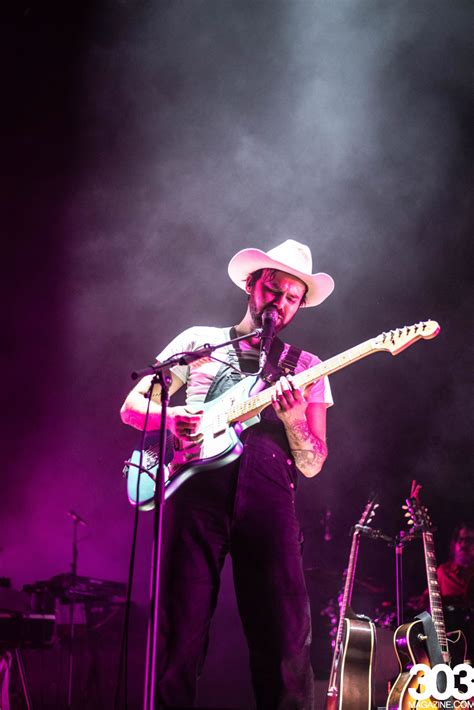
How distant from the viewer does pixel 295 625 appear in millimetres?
2514

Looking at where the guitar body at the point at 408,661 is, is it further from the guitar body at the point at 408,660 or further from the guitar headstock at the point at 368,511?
the guitar headstock at the point at 368,511

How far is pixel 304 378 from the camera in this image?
121 inches

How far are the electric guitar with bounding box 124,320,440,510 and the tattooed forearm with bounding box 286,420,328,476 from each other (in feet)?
0.55

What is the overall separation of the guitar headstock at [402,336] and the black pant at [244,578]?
0.85 meters

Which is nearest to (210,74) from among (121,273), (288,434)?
(121,273)

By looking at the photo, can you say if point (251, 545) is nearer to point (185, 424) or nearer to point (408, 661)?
point (185, 424)

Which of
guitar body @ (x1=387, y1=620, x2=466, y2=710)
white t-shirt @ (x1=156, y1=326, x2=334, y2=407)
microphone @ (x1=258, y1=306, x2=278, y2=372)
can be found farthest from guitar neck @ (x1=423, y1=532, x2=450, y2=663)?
microphone @ (x1=258, y1=306, x2=278, y2=372)

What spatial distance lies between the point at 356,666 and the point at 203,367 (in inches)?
81.3

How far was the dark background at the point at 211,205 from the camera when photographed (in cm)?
505

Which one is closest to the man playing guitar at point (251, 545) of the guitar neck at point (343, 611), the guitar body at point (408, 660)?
the guitar body at point (408, 660)

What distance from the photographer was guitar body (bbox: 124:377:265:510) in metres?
2.76

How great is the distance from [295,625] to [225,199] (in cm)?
351

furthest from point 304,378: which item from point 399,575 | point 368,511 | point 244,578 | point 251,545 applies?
point 399,575

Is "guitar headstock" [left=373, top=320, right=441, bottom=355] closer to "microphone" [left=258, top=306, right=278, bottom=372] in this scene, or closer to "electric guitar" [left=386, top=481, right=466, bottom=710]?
"microphone" [left=258, top=306, right=278, bottom=372]
